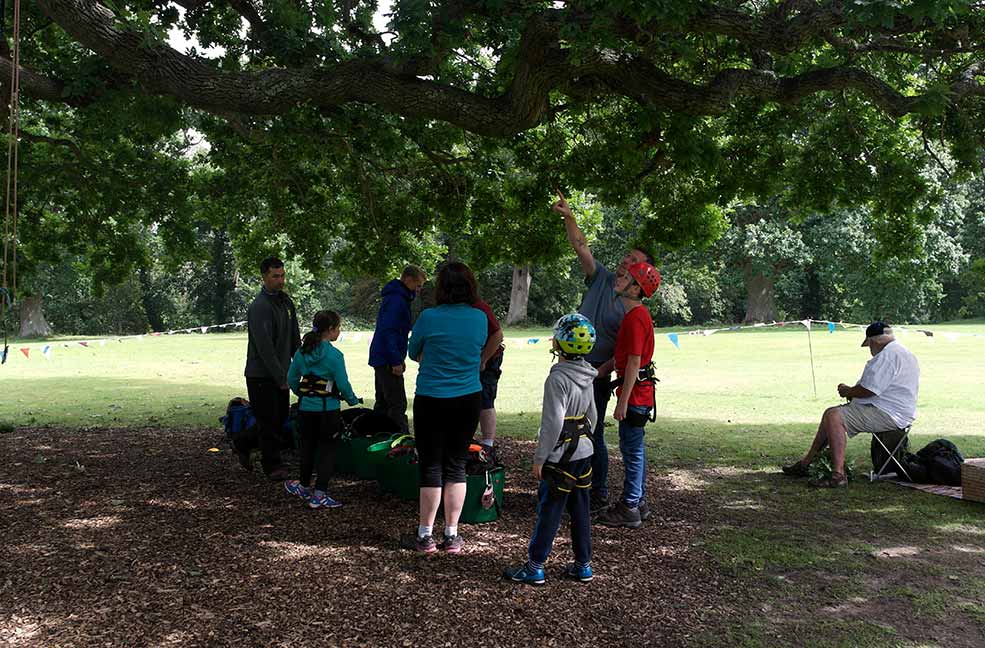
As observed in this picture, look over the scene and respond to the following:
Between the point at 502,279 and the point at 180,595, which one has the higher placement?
the point at 502,279

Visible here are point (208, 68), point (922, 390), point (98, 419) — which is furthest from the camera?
point (922, 390)

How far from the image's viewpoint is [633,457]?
20.6ft

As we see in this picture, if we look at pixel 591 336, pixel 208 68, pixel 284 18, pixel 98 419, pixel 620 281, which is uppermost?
pixel 284 18

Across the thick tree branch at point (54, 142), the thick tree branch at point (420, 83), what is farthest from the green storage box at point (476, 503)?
the thick tree branch at point (54, 142)

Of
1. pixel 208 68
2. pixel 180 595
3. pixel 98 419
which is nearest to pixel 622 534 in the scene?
pixel 180 595

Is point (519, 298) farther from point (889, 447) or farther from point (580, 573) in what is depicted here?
point (580, 573)

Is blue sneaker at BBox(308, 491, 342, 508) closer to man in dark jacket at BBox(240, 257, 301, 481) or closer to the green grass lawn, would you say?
man in dark jacket at BBox(240, 257, 301, 481)

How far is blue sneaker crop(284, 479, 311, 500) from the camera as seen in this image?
22.4 feet

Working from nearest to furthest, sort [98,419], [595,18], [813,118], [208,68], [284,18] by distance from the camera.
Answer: [595,18] → [208,68] → [284,18] → [813,118] → [98,419]

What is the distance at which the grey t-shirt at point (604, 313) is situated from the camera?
6.68 meters

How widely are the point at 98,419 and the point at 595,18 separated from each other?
988 centimetres

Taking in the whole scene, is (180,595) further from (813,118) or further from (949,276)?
(949,276)

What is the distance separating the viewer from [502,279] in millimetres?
56625

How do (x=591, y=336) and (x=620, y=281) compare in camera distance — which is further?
(x=620, y=281)
